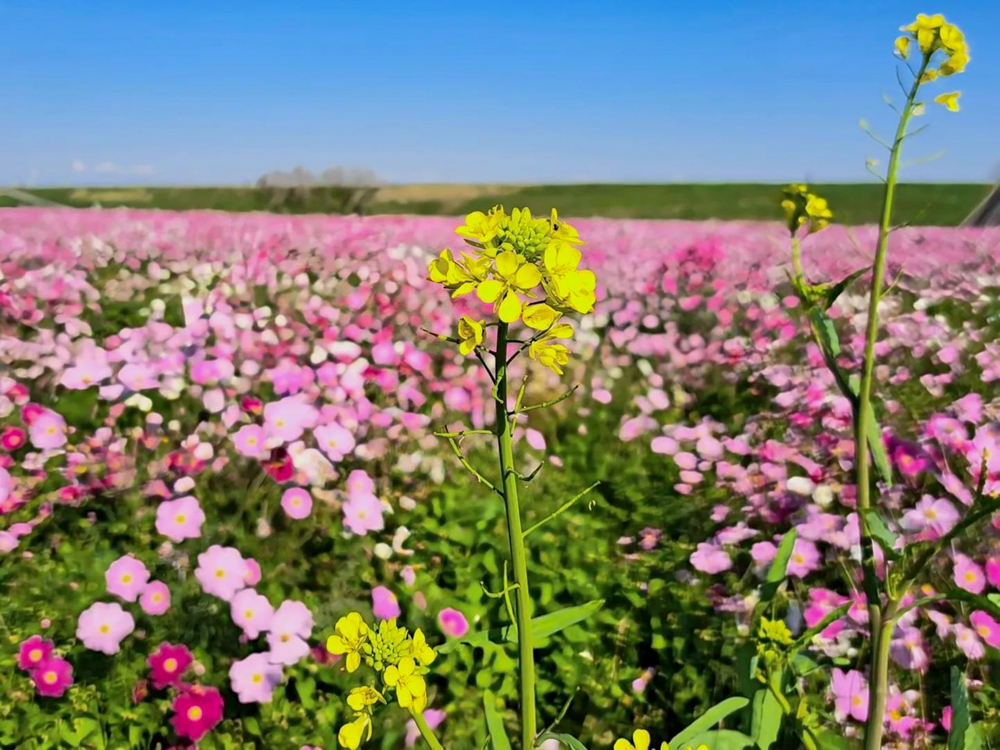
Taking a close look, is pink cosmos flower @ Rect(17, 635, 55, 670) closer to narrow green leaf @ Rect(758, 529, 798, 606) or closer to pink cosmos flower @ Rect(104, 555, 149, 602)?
pink cosmos flower @ Rect(104, 555, 149, 602)

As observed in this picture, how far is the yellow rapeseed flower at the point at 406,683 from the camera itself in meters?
0.95

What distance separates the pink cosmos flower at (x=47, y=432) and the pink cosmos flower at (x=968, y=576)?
2.60 meters

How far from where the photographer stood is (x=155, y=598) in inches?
80.8

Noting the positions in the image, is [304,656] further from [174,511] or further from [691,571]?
[691,571]

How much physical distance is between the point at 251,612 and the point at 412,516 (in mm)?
692

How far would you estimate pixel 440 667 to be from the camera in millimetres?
2082

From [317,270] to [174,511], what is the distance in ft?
9.50

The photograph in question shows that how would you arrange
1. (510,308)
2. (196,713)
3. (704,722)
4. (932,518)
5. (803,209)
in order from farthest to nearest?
(932,518)
(196,713)
(803,209)
(704,722)
(510,308)

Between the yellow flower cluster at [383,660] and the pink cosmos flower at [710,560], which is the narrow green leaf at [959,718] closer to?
the pink cosmos flower at [710,560]

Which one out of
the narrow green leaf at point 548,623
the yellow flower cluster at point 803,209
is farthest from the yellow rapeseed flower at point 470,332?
the yellow flower cluster at point 803,209

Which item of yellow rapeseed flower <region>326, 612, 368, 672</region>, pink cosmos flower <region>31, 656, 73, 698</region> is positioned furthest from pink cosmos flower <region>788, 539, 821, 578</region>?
pink cosmos flower <region>31, 656, 73, 698</region>

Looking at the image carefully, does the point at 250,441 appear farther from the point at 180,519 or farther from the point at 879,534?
the point at 879,534

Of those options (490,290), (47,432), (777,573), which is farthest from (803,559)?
(47,432)

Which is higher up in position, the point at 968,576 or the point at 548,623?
the point at 548,623
